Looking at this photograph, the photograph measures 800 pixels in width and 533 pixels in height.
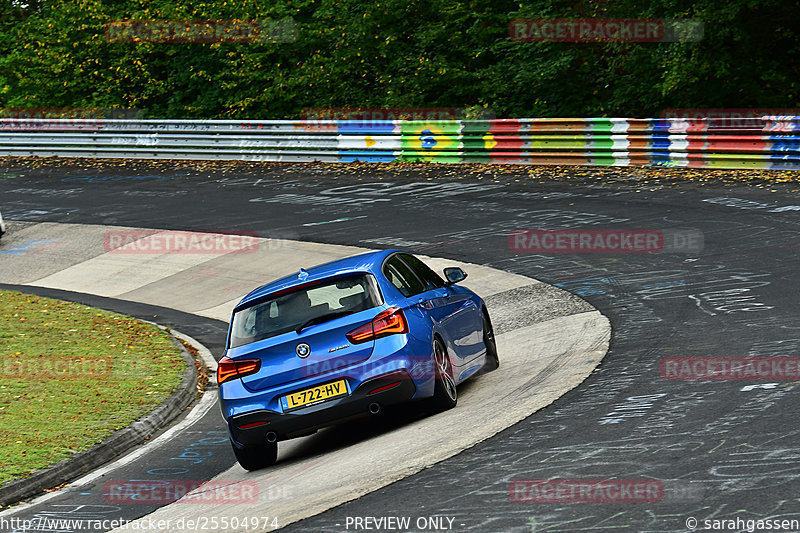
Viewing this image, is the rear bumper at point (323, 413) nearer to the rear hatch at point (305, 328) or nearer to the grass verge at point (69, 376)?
the rear hatch at point (305, 328)

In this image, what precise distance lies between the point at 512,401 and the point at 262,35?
1100 inches

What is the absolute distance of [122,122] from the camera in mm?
32344

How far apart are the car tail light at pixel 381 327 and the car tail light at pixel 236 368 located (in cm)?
81

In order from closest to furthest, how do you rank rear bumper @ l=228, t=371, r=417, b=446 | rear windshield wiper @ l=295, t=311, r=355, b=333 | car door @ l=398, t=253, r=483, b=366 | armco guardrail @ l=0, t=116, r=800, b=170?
rear bumper @ l=228, t=371, r=417, b=446
rear windshield wiper @ l=295, t=311, r=355, b=333
car door @ l=398, t=253, r=483, b=366
armco guardrail @ l=0, t=116, r=800, b=170

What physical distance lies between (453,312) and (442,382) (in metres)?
1.09

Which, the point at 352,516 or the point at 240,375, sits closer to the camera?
the point at 352,516

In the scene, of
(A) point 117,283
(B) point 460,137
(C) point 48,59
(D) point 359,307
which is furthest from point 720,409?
(C) point 48,59

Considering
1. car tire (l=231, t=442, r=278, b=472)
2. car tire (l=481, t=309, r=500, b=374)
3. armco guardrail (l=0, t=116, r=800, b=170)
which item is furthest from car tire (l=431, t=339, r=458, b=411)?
armco guardrail (l=0, t=116, r=800, b=170)

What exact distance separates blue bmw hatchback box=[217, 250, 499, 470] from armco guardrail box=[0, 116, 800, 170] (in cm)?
1414

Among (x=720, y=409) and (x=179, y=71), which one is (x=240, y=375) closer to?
(x=720, y=409)

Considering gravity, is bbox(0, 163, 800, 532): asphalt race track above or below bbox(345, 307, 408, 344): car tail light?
below

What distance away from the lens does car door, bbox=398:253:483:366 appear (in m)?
9.63

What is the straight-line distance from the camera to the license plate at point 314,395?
858 centimetres

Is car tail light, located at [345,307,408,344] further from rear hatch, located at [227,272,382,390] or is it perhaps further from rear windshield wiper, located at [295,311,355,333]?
rear windshield wiper, located at [295,311,355,333]
